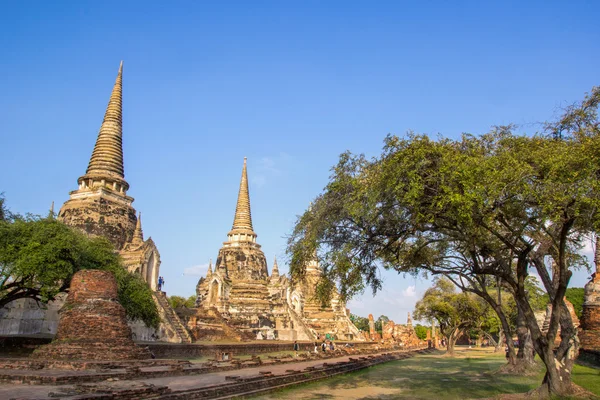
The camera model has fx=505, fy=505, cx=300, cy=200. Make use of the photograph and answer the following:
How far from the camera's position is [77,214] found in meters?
35.7

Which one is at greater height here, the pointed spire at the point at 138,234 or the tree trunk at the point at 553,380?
the pointed spire at the point at 138,234

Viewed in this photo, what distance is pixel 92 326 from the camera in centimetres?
1700

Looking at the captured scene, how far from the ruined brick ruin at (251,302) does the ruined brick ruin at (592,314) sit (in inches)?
665

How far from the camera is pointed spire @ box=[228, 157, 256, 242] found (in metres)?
52.5

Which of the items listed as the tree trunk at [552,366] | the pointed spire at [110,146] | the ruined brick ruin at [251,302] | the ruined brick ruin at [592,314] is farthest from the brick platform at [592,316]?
the pointed spire at [110,146]

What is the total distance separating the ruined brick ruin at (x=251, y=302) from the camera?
37.2 m

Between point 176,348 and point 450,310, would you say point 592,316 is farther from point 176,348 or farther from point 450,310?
point 176,348

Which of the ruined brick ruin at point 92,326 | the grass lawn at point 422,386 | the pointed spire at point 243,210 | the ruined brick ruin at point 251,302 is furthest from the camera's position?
the pointed spire at point 243,210

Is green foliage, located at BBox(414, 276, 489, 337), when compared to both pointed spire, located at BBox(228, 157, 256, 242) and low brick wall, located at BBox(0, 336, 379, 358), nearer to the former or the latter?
low brick wall, located at BBox(0, 336, 379, 358)

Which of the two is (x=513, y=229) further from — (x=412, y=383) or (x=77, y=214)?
(x=77, y=214)

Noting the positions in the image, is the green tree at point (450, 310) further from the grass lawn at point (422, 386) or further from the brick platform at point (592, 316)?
the grass lawn at point (422, 386)

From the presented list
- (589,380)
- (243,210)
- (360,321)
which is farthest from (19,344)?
(360,321)

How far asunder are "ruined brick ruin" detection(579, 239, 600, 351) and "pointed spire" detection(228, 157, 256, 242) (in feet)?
113

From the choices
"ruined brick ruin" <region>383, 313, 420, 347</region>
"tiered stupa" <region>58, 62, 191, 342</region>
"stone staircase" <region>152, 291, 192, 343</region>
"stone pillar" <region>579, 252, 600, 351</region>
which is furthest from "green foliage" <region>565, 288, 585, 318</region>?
"tiered stupa" <region>58, 62, 191, 342</region>
